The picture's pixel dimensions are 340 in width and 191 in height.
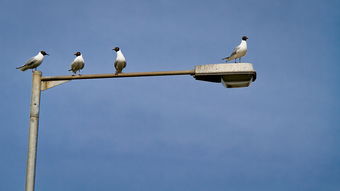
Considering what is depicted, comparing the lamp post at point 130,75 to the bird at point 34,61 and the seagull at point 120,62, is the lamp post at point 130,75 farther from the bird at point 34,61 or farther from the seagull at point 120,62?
the bird at point 34,61

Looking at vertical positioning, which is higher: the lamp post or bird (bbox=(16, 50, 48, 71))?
bird (bbox=(16, 50, 48, 71))

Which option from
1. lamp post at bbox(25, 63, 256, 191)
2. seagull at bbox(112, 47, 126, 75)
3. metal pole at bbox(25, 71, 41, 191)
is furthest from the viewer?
seagull at bbox(112, 47, 126, 75)

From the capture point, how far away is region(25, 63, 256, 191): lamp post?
8.44 metres

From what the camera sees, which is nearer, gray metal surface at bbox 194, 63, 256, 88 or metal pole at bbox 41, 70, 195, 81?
metal pole at bbox 41, 70, 195, 81

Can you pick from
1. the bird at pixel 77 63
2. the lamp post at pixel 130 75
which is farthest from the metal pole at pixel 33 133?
the bird at pixel 77 63

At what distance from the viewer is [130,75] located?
9.74 meters

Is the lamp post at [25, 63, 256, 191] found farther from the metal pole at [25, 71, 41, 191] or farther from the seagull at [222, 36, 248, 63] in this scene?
the seagull at [222, 36, 248, 63]

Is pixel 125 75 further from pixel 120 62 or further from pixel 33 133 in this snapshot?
pixel 120 62

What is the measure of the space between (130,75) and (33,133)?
6.23ft

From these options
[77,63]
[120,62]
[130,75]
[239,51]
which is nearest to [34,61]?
[77,63]

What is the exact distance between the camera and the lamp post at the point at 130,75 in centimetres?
844

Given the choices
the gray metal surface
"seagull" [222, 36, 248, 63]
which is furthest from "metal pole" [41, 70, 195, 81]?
"seagull" [222, 36, 248, 63]

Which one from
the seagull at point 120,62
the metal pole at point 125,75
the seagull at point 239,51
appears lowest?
the metal pole at point 125,75

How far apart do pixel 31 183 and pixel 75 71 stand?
38.5 feet
